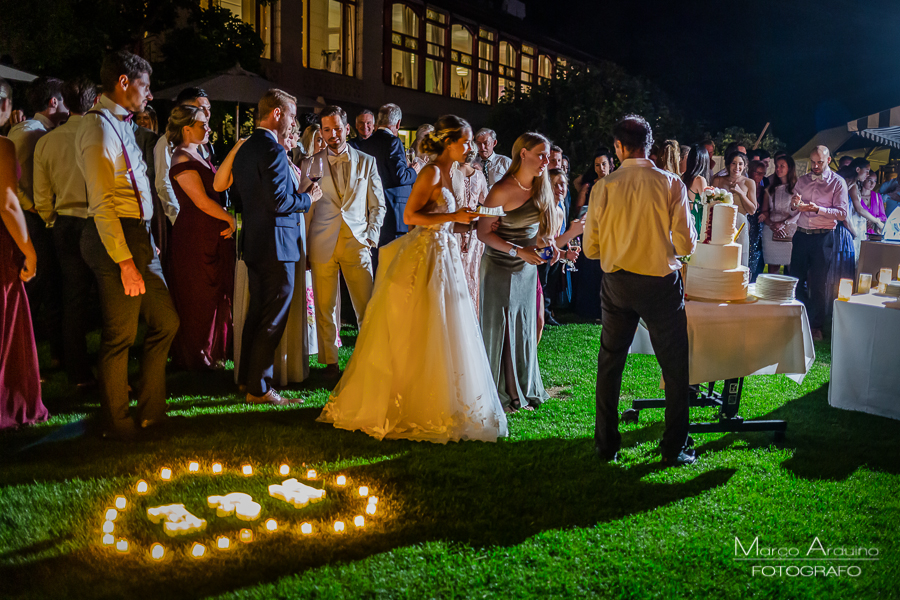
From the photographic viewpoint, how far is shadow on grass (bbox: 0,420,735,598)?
9.70ft

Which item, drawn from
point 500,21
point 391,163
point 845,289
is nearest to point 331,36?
point 500,21

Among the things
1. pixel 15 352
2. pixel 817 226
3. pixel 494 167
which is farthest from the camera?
pixel 817 226

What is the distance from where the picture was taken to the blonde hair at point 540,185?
192 inches

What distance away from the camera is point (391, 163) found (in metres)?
7.58

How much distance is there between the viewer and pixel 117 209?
157 inches

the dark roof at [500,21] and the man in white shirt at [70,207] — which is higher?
the dark roof at [500,21]

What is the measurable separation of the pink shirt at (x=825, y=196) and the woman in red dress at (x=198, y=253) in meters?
6.37

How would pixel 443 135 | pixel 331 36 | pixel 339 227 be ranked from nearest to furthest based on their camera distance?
pixel 443 135, pixel 339 227, pixel 331 36

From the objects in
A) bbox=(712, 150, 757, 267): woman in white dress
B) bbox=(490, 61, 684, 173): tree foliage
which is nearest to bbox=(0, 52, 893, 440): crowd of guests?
bbox=(712, 150, 757, 267): woman in white dress

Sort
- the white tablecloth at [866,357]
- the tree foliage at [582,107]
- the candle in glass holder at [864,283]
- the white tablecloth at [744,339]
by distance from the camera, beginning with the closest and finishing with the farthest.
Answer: the white tablecloth at [744,339], the white tablecloth at [866,357], the candle in glass holder at [864,283], the tree foliage at [582,107]

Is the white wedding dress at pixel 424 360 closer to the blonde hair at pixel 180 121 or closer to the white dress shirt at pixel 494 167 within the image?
the blonde hair at pixel 180 121

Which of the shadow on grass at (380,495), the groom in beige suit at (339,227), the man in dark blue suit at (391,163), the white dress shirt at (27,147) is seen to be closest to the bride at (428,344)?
the shadow on grass at (380,495)

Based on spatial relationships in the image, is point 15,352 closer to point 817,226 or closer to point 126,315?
point 126,315

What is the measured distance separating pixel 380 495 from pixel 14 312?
2.72 metres
